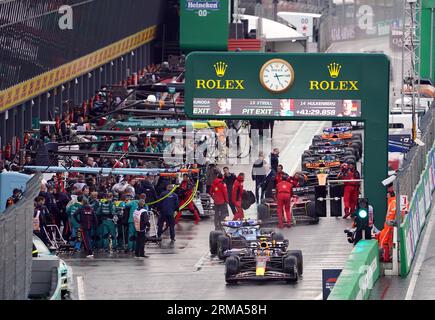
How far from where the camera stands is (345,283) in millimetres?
27094

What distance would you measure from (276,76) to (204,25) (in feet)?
107

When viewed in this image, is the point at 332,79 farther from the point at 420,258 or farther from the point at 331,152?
the point at 331,152

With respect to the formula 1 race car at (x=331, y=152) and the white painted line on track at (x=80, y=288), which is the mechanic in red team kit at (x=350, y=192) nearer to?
the formula 1 race car at (x=331, y=152)

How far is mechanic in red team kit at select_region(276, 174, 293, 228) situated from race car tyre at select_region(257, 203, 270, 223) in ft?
1.09

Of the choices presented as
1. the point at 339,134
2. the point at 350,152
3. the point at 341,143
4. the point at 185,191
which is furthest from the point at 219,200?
the point at 339,134

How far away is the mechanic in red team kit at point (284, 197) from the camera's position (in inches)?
1609

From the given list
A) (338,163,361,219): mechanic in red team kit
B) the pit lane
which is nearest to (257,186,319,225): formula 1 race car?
the pit lane

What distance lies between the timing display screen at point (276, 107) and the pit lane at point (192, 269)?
284cm

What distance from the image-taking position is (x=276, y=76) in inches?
1529

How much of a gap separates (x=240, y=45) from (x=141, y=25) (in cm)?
451

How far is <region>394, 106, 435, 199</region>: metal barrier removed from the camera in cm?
3584

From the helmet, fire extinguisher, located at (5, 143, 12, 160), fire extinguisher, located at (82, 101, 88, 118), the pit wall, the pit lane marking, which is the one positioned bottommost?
the pit lane marking

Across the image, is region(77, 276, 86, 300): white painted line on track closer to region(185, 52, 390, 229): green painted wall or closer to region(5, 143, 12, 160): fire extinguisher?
region(185, 52, 390, 229): green painted wall
